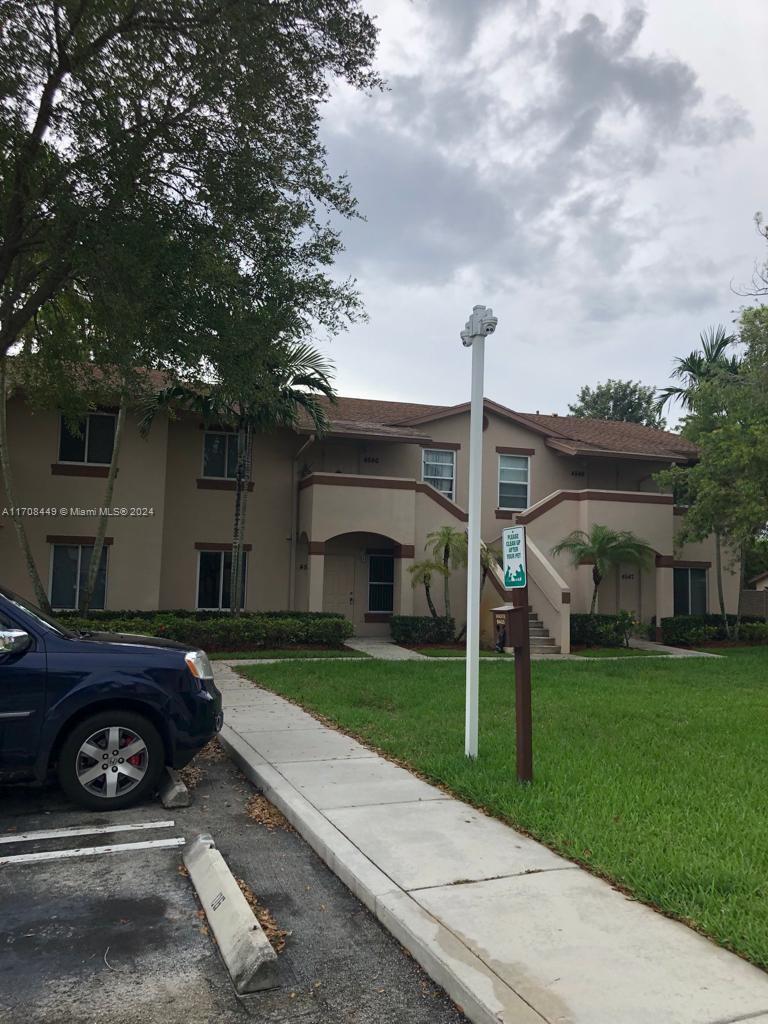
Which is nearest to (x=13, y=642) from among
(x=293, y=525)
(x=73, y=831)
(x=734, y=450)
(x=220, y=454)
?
(x=73, y=831)

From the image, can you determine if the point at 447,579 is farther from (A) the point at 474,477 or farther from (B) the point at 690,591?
(A) the point at 474,477

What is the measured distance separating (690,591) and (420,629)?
9259mm

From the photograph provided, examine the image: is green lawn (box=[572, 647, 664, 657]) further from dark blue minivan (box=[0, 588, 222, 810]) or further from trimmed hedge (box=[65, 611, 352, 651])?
dark blue minivan (box=[0, 588, 222, 810])

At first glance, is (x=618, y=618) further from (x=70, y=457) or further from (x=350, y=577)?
(x=70, y=457)

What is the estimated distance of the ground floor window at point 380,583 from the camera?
21578 millimetres

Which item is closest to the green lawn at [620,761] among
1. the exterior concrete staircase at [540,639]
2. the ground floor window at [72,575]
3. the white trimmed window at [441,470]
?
the exterior concrete staircase at [540,639]

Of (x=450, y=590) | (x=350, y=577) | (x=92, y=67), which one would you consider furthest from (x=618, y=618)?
(x=92, y=67)

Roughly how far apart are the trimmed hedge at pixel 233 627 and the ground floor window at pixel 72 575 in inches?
60.9

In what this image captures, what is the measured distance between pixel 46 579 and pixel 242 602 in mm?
4728

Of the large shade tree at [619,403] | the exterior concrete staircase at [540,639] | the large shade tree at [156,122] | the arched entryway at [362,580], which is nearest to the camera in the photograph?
the large shade tree at [156,122]

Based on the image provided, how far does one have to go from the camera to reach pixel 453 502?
73.0ft

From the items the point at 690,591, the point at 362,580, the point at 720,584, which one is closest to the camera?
the point at 362,580

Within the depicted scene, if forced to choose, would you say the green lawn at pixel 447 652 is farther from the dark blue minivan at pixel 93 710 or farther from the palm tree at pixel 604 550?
the dark blue minivan at pixel 93 710

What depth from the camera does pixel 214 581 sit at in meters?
20.4
